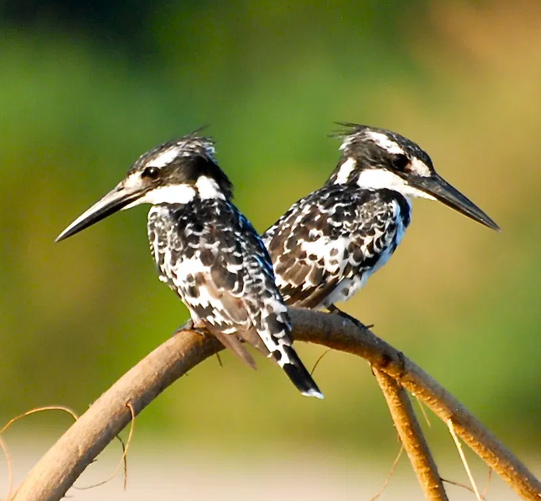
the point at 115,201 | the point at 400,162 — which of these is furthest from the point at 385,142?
the point at 115,201

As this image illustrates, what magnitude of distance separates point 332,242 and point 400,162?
0.28 m

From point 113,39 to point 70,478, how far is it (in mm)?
5618

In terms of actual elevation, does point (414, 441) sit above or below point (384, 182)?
below

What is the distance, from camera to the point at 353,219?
2.50 m

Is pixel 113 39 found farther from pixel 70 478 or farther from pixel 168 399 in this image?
pixel 70 478

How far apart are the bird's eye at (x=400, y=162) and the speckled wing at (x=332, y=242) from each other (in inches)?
2.6

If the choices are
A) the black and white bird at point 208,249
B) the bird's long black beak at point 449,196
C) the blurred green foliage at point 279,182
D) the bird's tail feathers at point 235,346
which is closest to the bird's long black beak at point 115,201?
the black and white bird at point 208,249

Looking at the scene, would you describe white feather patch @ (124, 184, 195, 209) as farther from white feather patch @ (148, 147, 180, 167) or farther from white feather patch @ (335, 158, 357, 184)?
white feather patch @ (335, 158, 357, 184)

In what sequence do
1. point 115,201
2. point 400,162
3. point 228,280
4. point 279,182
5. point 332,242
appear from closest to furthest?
point 228,280
point 115,201
point 332,242
point 400,162
point 279,182

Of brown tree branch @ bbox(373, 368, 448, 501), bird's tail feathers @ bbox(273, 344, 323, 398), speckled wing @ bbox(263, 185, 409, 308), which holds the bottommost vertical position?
brown tree branch @ bbox(373, 368, 448, 501)

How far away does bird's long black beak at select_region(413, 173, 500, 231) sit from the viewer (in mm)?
2414

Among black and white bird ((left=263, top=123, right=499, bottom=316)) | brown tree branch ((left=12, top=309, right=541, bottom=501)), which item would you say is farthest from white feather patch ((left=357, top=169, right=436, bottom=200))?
brown tree branch ((left=12, top=309, right=541, bottom=501))

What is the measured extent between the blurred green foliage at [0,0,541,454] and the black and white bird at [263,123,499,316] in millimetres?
1899

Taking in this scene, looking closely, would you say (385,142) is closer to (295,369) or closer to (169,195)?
(169,195)
